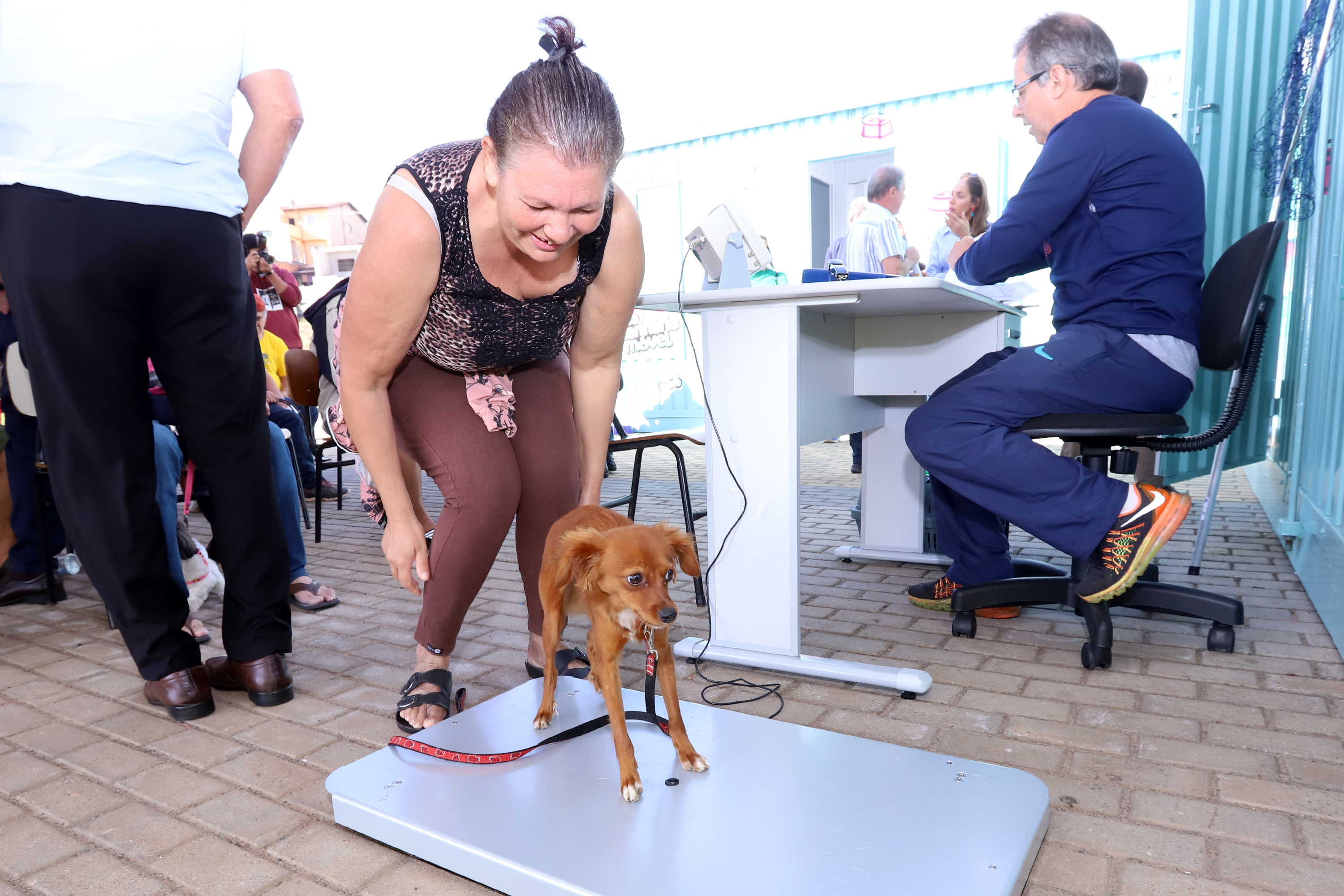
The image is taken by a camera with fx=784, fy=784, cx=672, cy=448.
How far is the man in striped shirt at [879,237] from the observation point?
15.2 ft

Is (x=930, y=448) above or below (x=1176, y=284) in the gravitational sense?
below

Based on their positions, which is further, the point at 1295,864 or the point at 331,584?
the point at 331,584

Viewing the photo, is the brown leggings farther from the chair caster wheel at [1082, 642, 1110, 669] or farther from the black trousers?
the chair caster wheel at [1082, 642, 1110, 669]

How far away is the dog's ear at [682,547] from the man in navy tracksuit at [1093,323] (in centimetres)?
104

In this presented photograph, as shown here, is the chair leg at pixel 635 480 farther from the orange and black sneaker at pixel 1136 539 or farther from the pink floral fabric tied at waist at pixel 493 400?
the orange and black sneaker at pixel 1136 539

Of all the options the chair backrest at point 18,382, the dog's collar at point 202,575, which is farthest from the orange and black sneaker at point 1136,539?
the chair backrest at point 18,382

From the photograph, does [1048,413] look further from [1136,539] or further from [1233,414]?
[1233,414]

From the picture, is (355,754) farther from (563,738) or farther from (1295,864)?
(1295,864)

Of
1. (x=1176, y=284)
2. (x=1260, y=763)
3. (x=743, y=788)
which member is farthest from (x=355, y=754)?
(x=1176, y=284)

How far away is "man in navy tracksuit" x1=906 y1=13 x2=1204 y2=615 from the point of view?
77.9 inches

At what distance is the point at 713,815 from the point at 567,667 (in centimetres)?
76

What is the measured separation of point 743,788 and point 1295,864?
0.83 m

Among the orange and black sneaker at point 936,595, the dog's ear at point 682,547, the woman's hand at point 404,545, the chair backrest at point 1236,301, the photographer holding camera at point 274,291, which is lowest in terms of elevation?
the orange and black sneaker at point 936,595

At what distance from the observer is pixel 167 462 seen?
8.27 ft
